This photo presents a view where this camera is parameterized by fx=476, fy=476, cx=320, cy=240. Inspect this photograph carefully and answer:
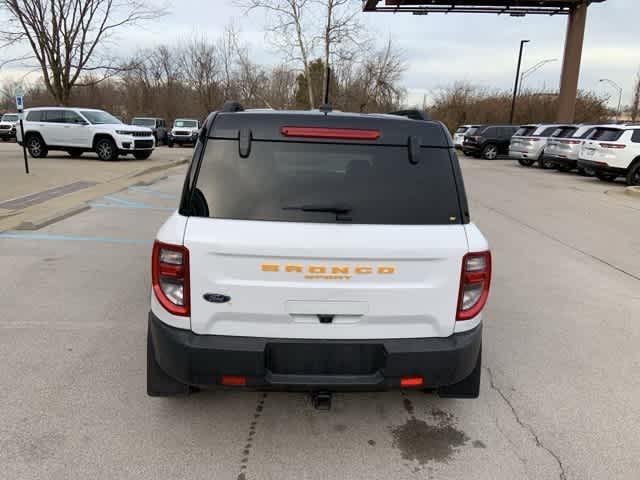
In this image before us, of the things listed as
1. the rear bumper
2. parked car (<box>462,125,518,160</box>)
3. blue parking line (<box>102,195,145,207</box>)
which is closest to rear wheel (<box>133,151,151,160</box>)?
blue parking line (<box>102,195,145,207</box>)

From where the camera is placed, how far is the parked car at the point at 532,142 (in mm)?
21328

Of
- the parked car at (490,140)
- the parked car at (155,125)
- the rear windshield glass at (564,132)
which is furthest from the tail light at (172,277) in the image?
the parked car at (155,125)

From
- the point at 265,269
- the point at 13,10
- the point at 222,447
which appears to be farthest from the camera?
the point at 13,10

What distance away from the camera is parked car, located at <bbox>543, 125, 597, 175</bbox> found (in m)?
18.4

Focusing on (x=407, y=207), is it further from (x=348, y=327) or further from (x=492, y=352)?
(x=492, y=352)

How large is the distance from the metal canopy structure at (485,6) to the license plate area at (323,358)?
85.5 ft

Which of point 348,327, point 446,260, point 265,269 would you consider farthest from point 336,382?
point 446,260

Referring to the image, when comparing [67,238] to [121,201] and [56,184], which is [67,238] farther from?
[56,184]

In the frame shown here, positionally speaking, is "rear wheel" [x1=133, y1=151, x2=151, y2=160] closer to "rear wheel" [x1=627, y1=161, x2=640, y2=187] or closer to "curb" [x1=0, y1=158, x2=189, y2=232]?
"curb" [x1=0, y1=158, x2=189, y2=232]

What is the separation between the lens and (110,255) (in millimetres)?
6402

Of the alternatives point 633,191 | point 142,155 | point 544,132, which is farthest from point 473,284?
point 544,132

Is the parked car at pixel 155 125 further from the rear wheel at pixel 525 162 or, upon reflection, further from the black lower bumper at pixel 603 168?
the black lower bumper at pixel 603 168

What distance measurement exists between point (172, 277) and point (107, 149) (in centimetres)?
1765

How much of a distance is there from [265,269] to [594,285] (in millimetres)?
5054
